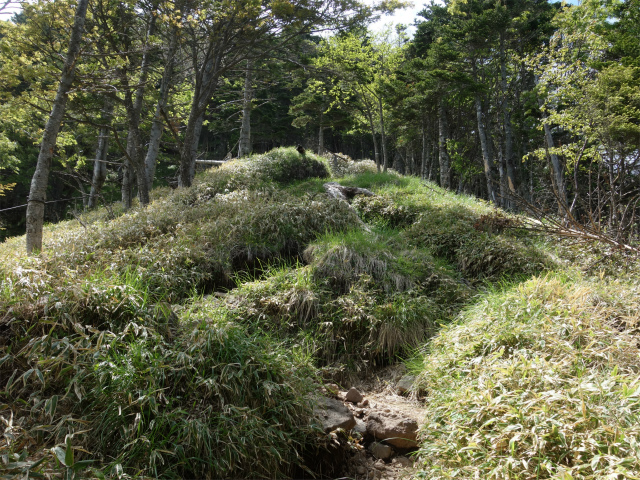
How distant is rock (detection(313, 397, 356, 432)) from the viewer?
2959 millimetres

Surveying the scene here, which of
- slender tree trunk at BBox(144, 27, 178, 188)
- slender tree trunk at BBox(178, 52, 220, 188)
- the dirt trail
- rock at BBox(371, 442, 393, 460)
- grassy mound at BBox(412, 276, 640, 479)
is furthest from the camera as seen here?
slender tree trunk at BBox(178, 52, 220, 188)

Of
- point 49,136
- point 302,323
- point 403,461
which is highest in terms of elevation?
point 49,136

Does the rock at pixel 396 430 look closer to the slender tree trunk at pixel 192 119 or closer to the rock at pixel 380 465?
the rock at pixel 380 465

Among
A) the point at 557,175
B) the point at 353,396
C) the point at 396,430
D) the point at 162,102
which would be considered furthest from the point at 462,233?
the point at 162,102

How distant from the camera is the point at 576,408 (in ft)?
6.82

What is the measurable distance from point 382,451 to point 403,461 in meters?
0.19

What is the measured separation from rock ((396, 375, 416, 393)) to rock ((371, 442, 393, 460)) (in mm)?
755

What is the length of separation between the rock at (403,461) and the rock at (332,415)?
1.44 feet

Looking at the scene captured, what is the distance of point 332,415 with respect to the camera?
3070 millimetres

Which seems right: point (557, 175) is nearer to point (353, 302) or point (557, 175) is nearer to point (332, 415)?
point (353, 302)

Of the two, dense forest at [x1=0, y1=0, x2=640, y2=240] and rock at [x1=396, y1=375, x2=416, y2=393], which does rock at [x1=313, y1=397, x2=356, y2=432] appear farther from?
dense forest at [x1=0, y1=0, x2=640, y2=240]

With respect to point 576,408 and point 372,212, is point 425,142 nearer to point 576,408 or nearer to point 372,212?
point 372,212

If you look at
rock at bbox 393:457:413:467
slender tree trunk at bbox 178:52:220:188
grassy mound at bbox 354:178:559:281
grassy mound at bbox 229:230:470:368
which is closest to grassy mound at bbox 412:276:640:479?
rock at bbox 393:457:413:467

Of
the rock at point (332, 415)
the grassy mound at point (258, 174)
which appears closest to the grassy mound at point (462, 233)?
the grassy mound at point (258, 174)
